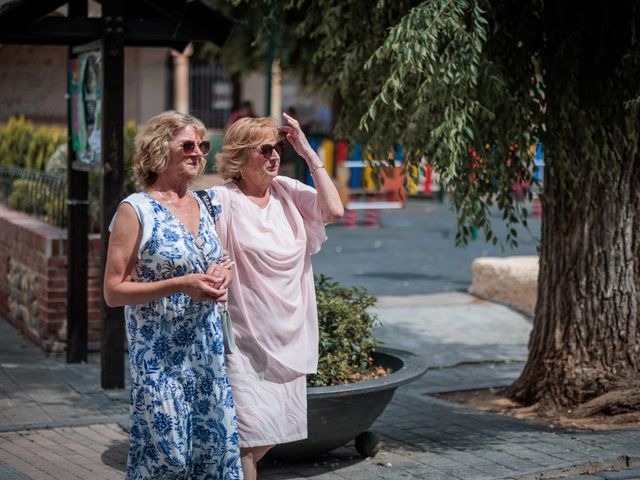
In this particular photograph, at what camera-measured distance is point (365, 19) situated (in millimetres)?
7797

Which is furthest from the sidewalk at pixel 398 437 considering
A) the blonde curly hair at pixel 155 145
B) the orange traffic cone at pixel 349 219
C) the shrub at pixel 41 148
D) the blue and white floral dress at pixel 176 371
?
the orange traffic cone at pixel 349 219

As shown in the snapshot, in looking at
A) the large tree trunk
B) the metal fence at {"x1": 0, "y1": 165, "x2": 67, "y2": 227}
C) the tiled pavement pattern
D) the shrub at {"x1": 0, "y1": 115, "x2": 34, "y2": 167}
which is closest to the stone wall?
the large tree trunk

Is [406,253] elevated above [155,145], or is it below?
below

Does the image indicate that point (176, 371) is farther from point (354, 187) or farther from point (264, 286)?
point (354, 187)

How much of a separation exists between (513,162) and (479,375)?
2421 millimetres

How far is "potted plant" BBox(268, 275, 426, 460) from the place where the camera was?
6.23 meters

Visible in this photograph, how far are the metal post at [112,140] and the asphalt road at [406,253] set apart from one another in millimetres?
4601

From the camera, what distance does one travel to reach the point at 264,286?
5.39 meters

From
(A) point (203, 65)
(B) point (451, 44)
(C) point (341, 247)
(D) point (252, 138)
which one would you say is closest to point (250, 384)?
(D) point (252, 138)

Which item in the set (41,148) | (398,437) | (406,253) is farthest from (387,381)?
(406,253)

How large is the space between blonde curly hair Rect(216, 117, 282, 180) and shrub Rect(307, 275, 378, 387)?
1.36 m

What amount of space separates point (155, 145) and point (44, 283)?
16.6 feet

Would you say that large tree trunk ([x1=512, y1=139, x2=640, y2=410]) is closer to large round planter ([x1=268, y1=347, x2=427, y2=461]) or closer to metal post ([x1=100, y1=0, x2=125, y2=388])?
large round planter ([x1=268, y1=347, x2=427, y2=461])

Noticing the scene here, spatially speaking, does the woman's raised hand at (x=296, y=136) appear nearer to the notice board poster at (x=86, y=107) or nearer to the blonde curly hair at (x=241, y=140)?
the blonde curly hair at (x=241, y=140)
